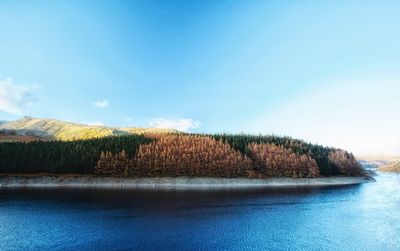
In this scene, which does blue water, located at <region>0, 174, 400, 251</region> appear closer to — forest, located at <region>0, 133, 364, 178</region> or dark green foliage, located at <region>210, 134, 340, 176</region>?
forest, located at <region>0, 133, 364, 178</region>

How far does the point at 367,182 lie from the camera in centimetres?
16425

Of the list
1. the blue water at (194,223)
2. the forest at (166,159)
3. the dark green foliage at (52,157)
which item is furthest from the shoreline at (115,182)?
the blue water at (194,223)

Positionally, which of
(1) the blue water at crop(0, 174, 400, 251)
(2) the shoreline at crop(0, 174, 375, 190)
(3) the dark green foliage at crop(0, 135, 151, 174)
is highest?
(3) the dark green foliage at crop(0, 135, 151, 174)

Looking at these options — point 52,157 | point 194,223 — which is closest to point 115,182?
point 52,157

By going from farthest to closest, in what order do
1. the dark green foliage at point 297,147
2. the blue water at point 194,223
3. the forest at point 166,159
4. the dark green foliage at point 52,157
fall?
the dark green foliage at point 297,147 < the forest at point 166,159 < the dark green foliage at point 52,157 < the blue water at point 194,223

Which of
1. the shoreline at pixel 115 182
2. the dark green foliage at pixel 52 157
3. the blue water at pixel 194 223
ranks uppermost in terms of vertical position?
the dark green foliage at pixel 52 157

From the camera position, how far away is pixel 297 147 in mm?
176250

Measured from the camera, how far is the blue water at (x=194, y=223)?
1829 inches

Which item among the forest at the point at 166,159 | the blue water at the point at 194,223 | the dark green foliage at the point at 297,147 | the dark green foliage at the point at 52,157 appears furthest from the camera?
the dark green foliage at the point at 297,147

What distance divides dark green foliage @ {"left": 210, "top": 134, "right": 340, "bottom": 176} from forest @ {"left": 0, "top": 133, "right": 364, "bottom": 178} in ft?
1.64

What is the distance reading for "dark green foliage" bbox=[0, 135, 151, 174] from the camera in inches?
5217

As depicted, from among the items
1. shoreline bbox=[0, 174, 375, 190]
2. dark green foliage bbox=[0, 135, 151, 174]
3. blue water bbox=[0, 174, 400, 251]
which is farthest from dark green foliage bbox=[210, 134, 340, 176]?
blue water bbox=[0, 174, 400, 251]

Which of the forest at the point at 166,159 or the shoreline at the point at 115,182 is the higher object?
the forest at the point at 166,159

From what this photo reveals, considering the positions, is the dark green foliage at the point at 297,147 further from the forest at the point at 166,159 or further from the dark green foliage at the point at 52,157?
the dark green foliage at the point at 52,157
